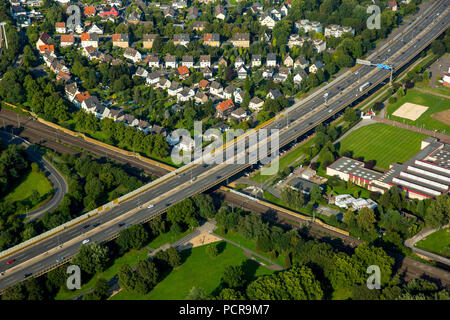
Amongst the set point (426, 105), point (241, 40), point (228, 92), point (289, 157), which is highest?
point (241, 40)

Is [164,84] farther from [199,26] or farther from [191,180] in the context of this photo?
[191,180]

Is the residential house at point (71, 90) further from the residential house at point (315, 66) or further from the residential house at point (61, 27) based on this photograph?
the residential house at point (315, 66)

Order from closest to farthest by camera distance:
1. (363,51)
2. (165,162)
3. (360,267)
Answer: (360,267) → (165,162) → (363,51)

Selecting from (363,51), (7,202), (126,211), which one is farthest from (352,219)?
(363,51)

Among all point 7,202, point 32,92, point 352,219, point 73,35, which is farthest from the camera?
point 73,35

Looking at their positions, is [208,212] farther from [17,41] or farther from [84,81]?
[17,41]

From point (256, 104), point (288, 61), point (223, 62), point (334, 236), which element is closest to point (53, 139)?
point (256, 104)

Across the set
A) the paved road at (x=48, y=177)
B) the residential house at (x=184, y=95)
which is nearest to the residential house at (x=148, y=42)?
the residential house at (x=184, y=95)
